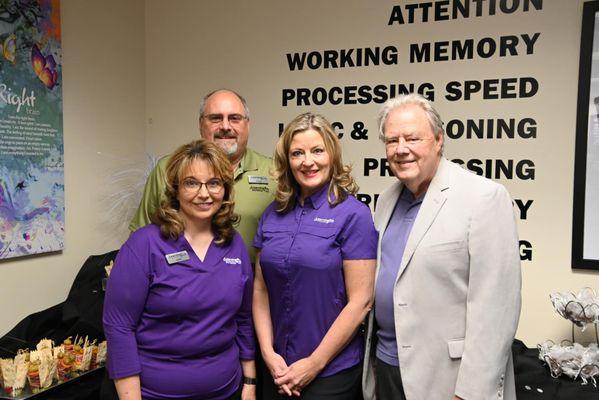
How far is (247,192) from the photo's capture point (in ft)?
6.90

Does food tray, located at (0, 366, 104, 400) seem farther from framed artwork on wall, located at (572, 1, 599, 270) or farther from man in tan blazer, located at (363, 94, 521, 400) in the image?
framed artwork on wall, located at (572, 1, 599, 270)

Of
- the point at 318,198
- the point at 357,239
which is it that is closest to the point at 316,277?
the point at 357,239

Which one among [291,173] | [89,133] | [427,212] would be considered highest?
[89,133]

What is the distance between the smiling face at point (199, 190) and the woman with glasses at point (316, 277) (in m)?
0.27

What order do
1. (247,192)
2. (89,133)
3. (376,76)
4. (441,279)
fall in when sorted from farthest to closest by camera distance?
1. (89,133)
2. (376,76)
3. (247,192)
4. (441,279)

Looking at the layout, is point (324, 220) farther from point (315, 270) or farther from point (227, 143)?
point (227, 143)

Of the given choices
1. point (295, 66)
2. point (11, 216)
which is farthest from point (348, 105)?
point (11, 216)

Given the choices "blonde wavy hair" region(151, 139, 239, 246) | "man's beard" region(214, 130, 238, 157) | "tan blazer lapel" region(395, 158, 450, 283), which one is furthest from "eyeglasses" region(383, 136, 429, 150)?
"man's beard" region(214, 130, 238, 157)

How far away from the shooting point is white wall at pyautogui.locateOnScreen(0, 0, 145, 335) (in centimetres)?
253

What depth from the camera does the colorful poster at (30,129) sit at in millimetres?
2287

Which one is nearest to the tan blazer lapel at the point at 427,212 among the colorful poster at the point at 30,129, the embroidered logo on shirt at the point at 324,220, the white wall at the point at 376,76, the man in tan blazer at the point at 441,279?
the man in tan blazer at the point at 441,279

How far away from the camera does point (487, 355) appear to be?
1.39 m

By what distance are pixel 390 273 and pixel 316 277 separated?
24cm

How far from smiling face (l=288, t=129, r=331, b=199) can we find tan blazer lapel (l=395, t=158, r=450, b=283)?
14.8 inches
